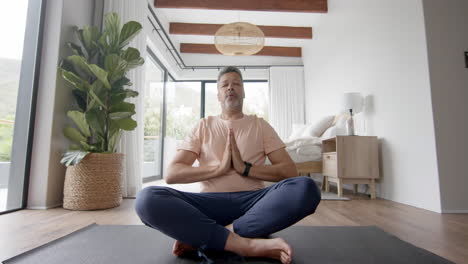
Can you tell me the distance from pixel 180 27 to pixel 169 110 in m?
1.71

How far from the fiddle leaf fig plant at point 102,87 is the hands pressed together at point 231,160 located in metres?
1.48

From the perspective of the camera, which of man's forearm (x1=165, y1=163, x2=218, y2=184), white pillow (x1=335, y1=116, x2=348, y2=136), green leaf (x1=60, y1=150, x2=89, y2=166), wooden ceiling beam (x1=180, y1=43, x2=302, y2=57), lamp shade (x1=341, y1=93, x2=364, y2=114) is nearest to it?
man's forearm (x1=165, y1=163, x2=218, y2=184)

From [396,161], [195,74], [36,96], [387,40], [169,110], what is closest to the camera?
[36,96]

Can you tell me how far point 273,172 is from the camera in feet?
4.06

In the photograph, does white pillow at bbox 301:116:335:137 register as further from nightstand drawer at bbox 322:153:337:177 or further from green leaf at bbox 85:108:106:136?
green leaf at bbox 85:108:106:136

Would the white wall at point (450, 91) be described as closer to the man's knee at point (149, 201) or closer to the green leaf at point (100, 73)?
the man's knee at point (149, 201)

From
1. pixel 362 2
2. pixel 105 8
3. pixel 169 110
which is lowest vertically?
pixel 169 110

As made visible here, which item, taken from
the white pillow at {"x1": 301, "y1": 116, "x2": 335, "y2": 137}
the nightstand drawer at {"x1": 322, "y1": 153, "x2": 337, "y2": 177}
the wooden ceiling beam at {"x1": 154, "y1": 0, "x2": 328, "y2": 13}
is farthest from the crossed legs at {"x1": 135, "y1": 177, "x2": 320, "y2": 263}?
the wooden ceiling beam at {"x1": 154, "y1": 0, "x2": 328, "y2": 13}

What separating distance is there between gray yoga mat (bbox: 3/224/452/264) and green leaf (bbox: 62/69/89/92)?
1.29 metres

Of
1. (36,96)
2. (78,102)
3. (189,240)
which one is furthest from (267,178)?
(36,96)

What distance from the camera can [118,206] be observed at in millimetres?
2357

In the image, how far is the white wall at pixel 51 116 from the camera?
7.21 ft

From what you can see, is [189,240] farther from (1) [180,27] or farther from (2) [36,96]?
(1) [180,27]

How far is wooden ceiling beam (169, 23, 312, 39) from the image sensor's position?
5113 millimetres
